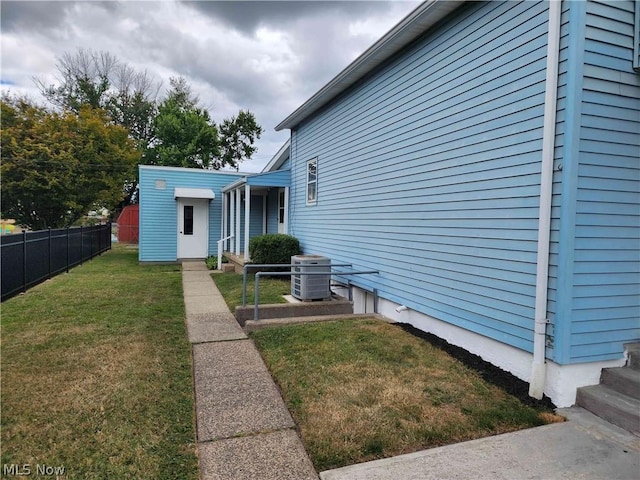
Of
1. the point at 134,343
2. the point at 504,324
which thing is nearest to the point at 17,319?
the point at 134,343

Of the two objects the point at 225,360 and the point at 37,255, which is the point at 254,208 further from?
the point at 225,360

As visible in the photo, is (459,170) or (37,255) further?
(37,255)

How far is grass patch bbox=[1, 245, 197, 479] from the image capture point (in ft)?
8.13

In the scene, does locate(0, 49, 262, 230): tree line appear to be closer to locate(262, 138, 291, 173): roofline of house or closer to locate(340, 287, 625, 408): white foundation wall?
locate(262, 138, 291, 173): roofline of house

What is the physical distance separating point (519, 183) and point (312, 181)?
6.65 meters

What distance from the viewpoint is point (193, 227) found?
14.2 metres

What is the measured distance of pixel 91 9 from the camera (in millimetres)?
10695

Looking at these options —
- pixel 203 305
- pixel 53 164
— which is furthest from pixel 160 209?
pixel 203 305

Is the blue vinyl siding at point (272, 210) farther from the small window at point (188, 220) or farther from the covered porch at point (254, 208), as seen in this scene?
the small window at point (188, 220)

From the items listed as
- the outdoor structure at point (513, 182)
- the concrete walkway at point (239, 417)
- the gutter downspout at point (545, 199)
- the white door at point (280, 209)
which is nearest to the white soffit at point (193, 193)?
the white door at point (280, 209)

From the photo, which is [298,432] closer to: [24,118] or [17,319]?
[17,319]

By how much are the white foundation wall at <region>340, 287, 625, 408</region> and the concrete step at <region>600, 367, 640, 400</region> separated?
0.18ft

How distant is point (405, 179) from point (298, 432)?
3973 mm

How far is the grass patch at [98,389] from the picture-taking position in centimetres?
248
